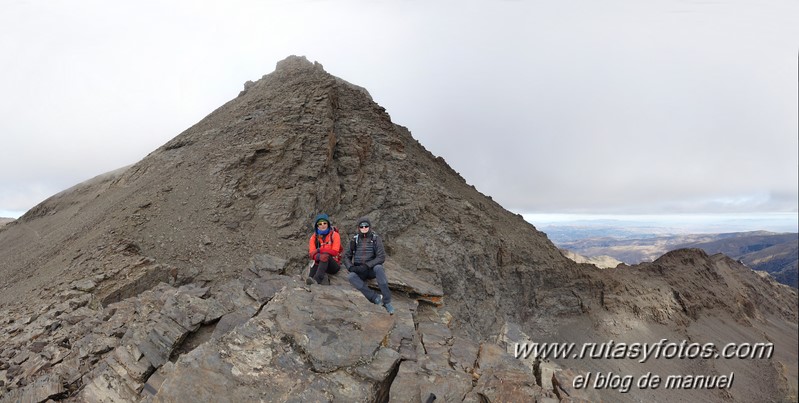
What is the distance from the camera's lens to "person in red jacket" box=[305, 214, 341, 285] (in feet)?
36.6

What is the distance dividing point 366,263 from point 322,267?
154 cm

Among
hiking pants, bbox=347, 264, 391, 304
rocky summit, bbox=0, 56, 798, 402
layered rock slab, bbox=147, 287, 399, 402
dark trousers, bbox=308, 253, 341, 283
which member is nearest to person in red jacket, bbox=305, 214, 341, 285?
dark trousers, bbox=308, 253, 341, 283

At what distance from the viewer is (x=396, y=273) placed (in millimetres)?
14867

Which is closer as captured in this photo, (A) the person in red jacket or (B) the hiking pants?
(B) the hiking pants

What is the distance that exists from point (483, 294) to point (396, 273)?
1010 centimetres

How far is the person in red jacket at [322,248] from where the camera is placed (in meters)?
11.1

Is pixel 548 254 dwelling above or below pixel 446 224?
below

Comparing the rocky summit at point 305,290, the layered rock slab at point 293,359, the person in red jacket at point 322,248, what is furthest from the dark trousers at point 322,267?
the layered rock slab at point 293,359

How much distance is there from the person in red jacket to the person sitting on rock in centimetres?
64

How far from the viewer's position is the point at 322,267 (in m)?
11.2

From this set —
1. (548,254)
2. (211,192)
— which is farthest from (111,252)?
(548,254)

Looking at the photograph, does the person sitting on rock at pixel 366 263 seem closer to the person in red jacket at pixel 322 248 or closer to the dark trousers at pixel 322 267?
the person in red jacket at pixel 322 248

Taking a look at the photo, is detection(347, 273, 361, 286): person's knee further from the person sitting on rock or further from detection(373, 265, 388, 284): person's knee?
detection(373, 265, 388, 284): person's knee

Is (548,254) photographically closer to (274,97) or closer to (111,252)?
(274,97)
